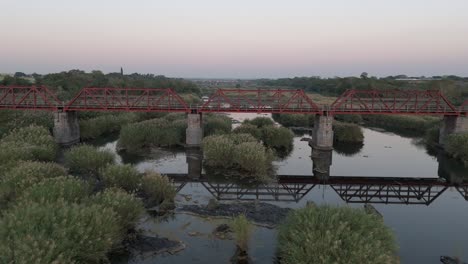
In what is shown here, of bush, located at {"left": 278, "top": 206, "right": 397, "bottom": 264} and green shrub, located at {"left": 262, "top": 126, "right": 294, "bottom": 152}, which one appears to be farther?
green shrub, located at {"left": 262, "top": 126, "right": 294, "bottom": 152}

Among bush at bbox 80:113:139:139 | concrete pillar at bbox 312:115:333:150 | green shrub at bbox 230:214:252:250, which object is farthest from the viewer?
bush at bbox 80:113:139:139

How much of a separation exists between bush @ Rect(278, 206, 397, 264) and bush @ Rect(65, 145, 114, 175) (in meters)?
17.8

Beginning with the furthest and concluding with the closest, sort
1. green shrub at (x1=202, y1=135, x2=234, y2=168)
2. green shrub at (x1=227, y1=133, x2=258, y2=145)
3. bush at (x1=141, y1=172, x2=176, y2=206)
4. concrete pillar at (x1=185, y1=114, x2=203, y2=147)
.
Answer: concrete pillar at (x1=185, y1=114, x2=203, y2=147)
green shrub at (x1=227, y1=133, x2=258, y2=145)
green shrub at (x1=202, y1=135, x2=234, y2=168)
bush at (x1=141, y1=172, x2=176, y2=206)

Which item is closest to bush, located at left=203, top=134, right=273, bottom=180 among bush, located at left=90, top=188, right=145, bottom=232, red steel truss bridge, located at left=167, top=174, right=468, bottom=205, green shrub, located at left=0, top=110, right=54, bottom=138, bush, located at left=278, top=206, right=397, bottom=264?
red steel truss bridge, located at left=167, top=174, right=468, bottom=205

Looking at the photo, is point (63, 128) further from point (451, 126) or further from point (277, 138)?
point (451, 126)

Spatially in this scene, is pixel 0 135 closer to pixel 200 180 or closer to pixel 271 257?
pixel 200 180

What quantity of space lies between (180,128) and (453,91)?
9092 cm

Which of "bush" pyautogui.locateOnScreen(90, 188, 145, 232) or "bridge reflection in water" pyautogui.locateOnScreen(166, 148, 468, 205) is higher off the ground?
"bush" pyautogui.locateOnScreen(90, 188, 145, 232)

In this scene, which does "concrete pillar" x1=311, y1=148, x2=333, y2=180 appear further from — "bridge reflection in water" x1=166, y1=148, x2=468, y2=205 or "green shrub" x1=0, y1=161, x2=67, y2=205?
"green shrub" x1=0, y1=161, x2=67, y2=205

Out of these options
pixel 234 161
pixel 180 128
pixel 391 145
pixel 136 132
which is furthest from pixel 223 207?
pixel 391 145

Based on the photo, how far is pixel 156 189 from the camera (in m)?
23.3

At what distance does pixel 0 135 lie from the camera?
3772 centimetres

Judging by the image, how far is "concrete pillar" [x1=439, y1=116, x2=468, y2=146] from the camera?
44188 millimetres

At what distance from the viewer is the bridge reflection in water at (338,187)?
25.8 metres
